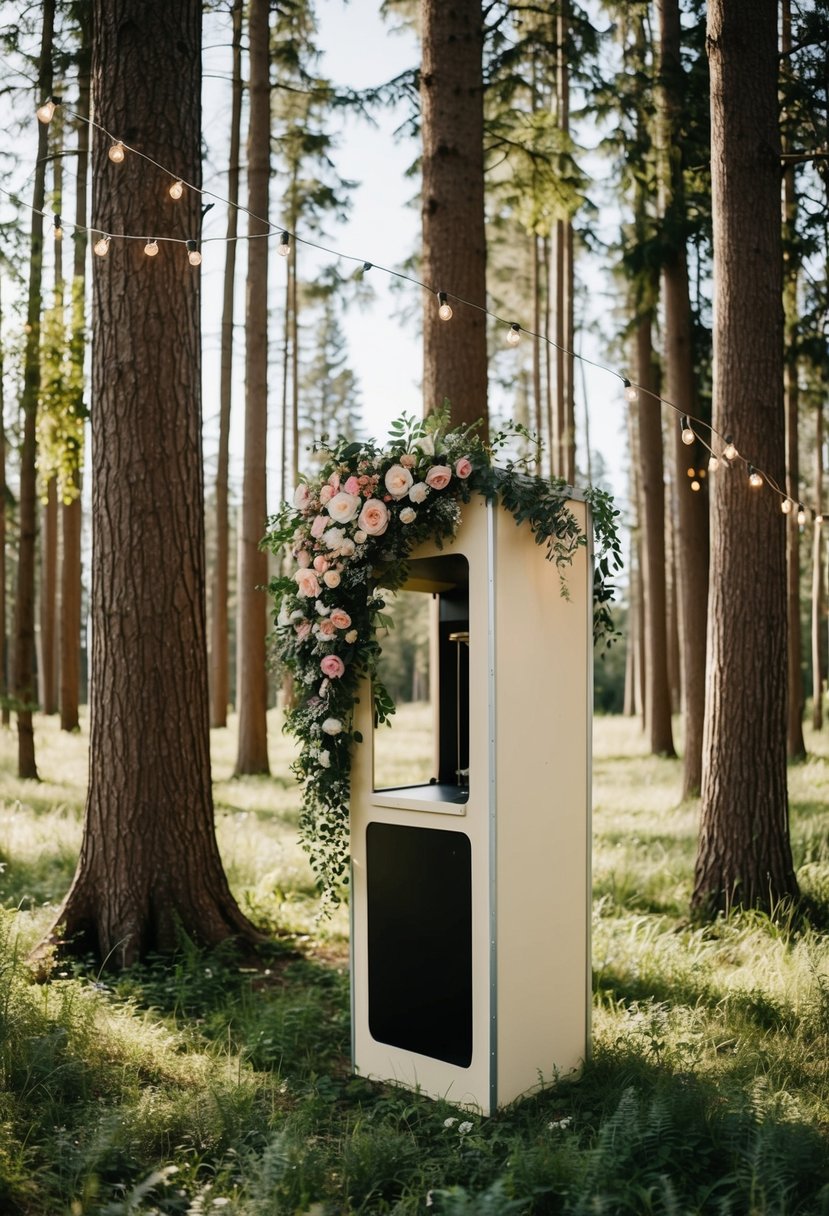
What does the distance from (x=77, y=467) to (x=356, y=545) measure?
6.94 meters

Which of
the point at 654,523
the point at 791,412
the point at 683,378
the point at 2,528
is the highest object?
the point at 791,412

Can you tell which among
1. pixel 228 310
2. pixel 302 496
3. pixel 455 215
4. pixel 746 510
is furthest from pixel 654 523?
pixel 302 496

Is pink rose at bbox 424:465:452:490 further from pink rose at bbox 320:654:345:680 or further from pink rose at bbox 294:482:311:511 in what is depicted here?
pink rose at bbox 320:654:345:680

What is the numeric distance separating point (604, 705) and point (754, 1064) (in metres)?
32.0

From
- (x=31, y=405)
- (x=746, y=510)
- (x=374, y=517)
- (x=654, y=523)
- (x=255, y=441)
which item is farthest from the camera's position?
(x=654, y=523)

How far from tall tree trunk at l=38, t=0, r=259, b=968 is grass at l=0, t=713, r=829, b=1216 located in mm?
398

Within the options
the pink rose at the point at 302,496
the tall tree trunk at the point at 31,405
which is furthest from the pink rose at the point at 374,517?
the tall tree trunk at the point at 31,405

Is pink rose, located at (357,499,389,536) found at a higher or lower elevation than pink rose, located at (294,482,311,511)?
lower

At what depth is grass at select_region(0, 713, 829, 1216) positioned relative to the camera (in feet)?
10.0

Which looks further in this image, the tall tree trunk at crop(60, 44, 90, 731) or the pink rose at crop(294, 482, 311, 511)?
the tall tree trunk at crop(60, 44, 90, 731)

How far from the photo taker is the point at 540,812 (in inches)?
167

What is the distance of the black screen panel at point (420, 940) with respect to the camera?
412cm

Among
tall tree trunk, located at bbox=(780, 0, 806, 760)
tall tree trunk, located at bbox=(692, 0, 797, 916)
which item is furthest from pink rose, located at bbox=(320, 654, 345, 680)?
tall tree trunk, located at bbox=(780, 0, 806, 760)

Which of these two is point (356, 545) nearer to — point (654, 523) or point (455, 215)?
point (455, 215)
